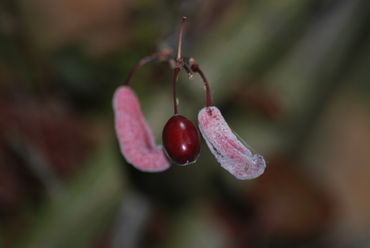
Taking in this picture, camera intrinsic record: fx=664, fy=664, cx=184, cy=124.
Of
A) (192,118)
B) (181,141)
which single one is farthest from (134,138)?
(192,118)

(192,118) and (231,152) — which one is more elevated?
(192,118)

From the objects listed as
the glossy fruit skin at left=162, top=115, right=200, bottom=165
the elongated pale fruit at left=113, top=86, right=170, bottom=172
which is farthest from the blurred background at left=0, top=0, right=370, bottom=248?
the glossy fruit skin at left=162, top=115, right=200, bottom=165

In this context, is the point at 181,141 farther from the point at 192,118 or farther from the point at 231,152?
the point at 192,118

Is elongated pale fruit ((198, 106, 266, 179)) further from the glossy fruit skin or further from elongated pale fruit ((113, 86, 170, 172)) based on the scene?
elongated pale fruit ((113, 86, 170, 172))

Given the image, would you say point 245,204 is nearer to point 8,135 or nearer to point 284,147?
point 284,147

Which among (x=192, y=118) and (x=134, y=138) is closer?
(x=134, y=138)

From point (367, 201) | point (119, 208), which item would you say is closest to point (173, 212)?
point (119, 208)

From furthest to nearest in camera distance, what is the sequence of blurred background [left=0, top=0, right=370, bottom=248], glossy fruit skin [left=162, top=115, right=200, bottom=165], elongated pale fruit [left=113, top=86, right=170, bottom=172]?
1. blurred background [left=0, top=0, right=370, bottom=248]
2. elongated pale fruit [left=113, top=86, right=170, bottom=172]
3. glossy fruit skin [left=162, top=115, right=200, bottom=165]
